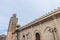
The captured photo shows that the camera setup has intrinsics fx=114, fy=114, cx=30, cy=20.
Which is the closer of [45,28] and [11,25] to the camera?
[45,28]

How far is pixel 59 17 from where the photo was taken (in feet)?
45.3

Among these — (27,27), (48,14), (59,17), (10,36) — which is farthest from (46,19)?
(10,36)

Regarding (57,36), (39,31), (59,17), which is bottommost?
(57,36)

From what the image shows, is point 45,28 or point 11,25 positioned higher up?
point 11,25

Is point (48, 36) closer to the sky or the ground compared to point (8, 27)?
closer to the ground

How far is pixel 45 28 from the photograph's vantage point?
15.2m

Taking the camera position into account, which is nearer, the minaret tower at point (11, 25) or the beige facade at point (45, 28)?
the beige facade at point (45, 28)

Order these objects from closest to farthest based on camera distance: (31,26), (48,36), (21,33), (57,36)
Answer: (57,36), (48,36), (31,26), (21,33)

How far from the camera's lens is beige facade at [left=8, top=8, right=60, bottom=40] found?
13766mm

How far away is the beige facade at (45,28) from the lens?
1377 cm

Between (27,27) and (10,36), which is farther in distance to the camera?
(10,36)

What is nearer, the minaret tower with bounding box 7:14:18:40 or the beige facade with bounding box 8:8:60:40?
the beige facade with bounding box 8:8:60:40

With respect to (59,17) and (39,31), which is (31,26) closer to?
(39,31)

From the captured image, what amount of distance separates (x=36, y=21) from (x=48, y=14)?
8.86 feet
